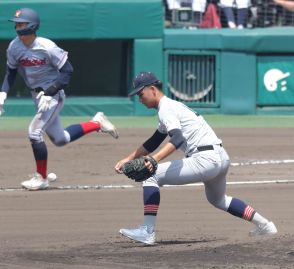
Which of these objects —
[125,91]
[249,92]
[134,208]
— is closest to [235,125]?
[249,92]

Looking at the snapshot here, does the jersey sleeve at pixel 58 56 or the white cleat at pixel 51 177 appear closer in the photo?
the jersey sleeve at pixel 58 56

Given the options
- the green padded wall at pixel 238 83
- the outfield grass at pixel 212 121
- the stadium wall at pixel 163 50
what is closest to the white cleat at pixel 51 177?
the outfield grass at pixel 212 121

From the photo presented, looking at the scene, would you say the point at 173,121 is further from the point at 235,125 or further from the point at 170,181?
the point at 235,125

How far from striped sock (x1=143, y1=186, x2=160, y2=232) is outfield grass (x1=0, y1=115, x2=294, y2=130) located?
8666mm

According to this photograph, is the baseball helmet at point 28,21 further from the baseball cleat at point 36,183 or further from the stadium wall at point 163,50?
the stadium wall at point 163,50

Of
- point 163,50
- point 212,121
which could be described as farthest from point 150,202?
point 163,50

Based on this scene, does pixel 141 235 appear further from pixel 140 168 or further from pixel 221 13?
pixel 221 13

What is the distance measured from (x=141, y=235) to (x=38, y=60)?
3471 millimetres

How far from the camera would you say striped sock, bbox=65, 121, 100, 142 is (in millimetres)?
11484

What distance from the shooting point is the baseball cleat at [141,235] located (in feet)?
26.0

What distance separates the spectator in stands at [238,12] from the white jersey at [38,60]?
839 cm

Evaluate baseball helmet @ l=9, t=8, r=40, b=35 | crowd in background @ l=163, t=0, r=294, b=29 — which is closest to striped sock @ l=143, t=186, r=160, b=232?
baseball helmet @ l=9, t=8, r=40, b=35

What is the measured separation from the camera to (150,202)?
786 cm

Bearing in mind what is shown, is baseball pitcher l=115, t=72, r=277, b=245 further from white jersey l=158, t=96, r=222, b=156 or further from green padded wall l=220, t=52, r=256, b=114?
green padded wall l=220, t=52, r=256, b=114
